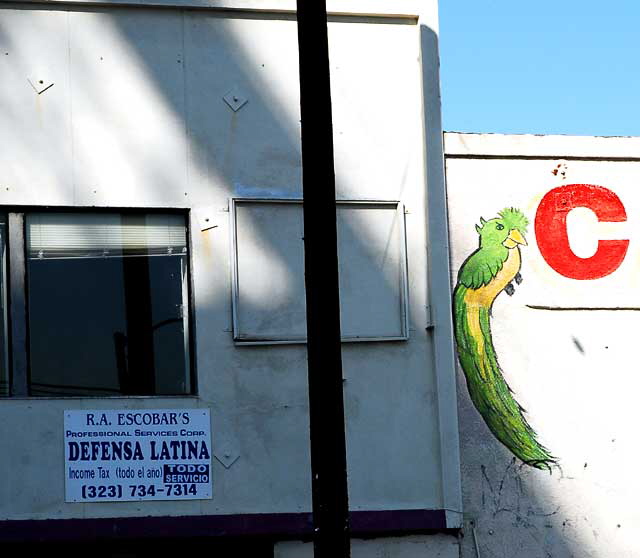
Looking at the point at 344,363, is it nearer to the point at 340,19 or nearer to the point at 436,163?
the point at 436,163

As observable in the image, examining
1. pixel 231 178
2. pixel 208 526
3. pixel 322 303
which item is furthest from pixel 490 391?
pixel 322 303

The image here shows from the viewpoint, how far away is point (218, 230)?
11.8 m

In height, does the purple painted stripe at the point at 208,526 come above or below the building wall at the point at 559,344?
below

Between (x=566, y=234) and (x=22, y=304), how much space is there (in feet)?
17.4

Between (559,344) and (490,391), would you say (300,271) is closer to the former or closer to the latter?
(490,391)

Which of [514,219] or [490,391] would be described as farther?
[514,219]

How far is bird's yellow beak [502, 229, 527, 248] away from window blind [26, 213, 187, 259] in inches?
125

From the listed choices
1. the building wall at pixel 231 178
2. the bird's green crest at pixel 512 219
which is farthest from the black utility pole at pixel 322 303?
the bird's green crest at pixel 512 219

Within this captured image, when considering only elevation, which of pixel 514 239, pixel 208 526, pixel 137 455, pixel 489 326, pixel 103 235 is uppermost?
pixel 103 235

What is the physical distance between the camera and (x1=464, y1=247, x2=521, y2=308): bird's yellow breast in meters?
12.5

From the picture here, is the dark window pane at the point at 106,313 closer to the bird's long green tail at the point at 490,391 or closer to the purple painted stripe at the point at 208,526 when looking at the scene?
the purple painted stripe at the point at 208,526

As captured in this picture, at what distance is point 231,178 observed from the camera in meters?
11.9

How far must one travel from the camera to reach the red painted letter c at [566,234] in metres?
12.8

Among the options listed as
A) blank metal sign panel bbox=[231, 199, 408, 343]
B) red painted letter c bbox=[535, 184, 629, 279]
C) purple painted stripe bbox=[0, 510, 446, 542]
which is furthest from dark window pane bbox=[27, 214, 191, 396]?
red painted letter c bbox=[535, 184, 629, 279]
